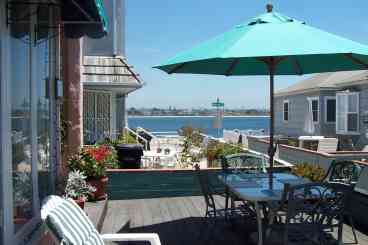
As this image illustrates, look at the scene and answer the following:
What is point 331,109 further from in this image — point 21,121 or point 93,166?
point 21,121

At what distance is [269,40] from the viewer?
4.40 meters

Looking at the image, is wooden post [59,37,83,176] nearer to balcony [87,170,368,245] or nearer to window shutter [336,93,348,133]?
balcony [87,170,368,245]

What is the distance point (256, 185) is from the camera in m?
5.45

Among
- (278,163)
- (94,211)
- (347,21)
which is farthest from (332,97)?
(94,211)

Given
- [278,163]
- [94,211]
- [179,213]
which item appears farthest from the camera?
[278,163]

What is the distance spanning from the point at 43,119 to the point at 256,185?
2549mm

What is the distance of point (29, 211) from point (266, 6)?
3.58 meters

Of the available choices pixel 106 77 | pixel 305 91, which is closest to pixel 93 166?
pixel 106 77

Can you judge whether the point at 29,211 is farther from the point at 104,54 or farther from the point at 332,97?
the point at 332,97

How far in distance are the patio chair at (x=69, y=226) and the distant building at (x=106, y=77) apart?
787 centimetres

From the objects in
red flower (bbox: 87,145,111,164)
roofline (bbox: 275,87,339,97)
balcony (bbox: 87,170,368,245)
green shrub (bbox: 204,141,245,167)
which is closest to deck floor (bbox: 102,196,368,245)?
balcony (bbox: 87,170,368,245)

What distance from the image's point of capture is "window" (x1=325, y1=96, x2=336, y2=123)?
1961cm

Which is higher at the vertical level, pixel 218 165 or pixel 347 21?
pixel 347 21

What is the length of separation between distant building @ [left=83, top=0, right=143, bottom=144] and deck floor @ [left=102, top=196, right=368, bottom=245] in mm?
4562
